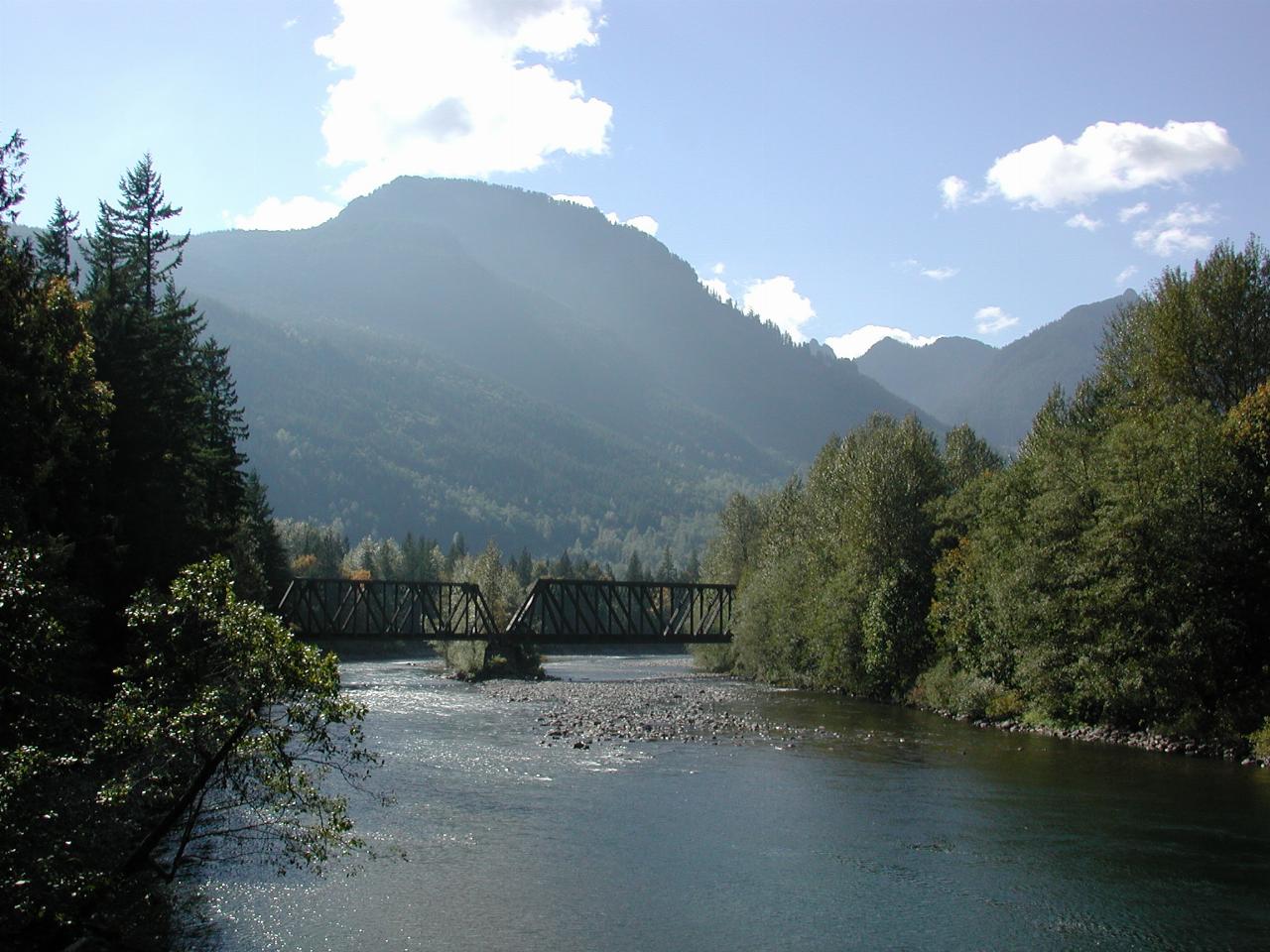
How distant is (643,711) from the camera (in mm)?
49125

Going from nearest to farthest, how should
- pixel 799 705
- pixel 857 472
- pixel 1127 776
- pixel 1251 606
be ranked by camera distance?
pixel 1127 776
pixel 1251 606
pixel 799 705
pixel 857 472

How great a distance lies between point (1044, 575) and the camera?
4106 cm

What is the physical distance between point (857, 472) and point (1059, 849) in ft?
126

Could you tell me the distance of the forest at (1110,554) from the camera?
36844mm

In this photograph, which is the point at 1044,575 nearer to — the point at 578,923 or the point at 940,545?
the point at 940,545

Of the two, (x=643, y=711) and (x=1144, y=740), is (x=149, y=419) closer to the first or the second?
(x=643, y=711)

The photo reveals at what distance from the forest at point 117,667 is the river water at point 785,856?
4.87 ft

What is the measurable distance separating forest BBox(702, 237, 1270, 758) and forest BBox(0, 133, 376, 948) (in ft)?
87.3

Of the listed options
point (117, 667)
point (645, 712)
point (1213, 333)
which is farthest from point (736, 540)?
point (117, 667)

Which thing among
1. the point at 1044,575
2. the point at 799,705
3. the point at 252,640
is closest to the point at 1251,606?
the point at 1044,575

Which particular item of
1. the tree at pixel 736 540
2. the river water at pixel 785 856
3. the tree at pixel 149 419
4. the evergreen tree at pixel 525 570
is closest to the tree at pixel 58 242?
the tree at pixel 149 419

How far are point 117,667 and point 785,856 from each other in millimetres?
14163

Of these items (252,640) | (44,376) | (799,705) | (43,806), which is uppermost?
(44,376)

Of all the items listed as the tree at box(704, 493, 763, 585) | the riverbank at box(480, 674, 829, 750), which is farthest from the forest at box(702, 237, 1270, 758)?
the tree at box(704, 493, 763, 585)
